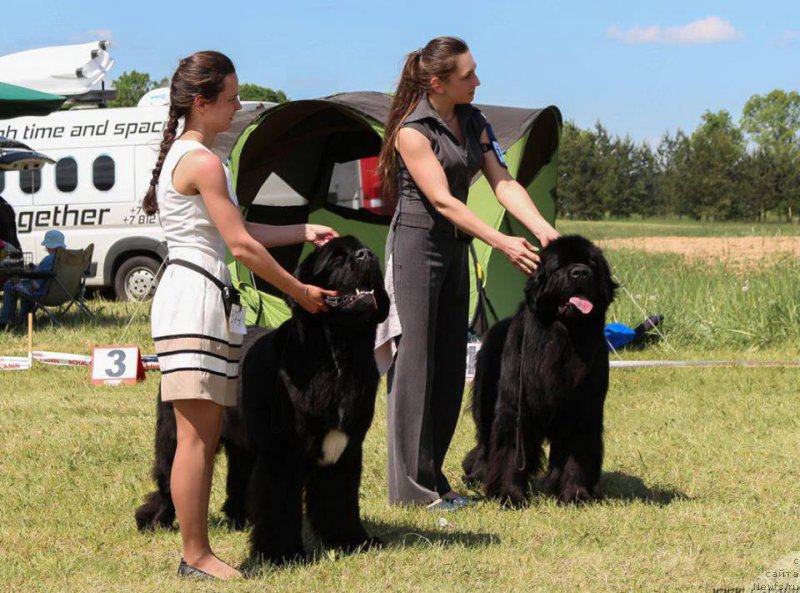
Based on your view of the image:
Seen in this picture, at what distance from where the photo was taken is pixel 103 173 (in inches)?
572

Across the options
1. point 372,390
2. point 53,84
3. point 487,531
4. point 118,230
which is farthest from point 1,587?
point 53,84

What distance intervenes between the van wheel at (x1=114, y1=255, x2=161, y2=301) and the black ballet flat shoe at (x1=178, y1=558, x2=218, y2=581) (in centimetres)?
1084

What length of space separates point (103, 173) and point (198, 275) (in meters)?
11.7

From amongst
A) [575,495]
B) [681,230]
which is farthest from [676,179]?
[575,495]

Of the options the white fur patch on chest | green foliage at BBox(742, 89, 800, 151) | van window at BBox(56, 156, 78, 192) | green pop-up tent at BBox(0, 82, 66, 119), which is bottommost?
the white fur patch on chest

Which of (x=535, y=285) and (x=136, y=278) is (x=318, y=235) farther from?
(x=136, y=278)

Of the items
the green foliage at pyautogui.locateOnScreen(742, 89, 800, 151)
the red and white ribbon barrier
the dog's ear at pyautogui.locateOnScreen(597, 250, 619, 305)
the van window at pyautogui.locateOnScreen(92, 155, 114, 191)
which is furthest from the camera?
the green foliage at pyautogui.locateOnScreen(742, 89, 800, 151)

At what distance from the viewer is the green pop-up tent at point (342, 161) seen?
9398 mm

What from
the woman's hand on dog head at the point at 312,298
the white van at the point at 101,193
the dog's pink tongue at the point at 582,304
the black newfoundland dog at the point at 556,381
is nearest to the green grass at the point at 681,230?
→ the white van at the point at 101,193

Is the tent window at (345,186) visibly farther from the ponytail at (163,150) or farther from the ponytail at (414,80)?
the ponytail at (163,150)

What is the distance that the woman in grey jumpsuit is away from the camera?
4.57 m

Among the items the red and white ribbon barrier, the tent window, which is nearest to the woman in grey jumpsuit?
the red and white ribbon barrier

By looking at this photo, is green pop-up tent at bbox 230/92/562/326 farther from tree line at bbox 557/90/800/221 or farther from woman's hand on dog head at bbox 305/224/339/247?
tree line at bbox 557/90/800/221

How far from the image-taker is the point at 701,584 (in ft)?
12.0
